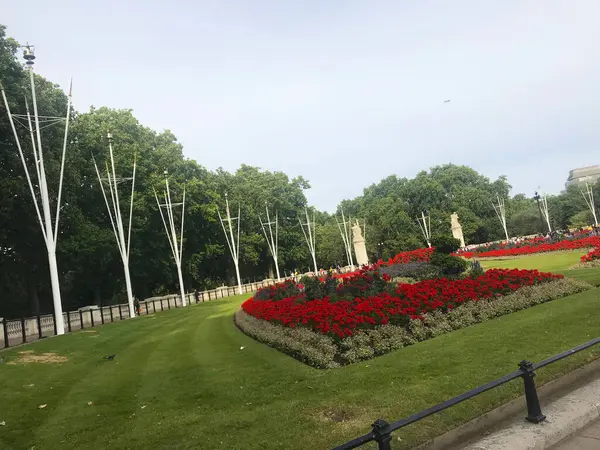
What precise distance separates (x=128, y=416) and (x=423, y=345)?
19.8 feet

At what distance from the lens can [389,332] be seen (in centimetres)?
996

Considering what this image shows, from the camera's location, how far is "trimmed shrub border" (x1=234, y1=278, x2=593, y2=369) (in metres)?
9.11

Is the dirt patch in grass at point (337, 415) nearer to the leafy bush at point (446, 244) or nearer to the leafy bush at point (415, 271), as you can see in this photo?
the leafy bush at point (415, 271)

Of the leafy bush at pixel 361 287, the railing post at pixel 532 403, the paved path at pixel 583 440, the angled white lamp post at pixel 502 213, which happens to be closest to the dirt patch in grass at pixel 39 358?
the leafy bush at pixel 361 287

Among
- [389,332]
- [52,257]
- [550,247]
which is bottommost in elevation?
[389,332]

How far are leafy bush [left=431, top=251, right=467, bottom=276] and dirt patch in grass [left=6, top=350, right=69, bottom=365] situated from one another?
49.7 feet

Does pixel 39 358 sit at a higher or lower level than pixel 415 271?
lower

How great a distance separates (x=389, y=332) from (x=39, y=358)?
9.76 metres

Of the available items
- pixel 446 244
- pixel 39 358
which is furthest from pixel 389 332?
pixel 446 244

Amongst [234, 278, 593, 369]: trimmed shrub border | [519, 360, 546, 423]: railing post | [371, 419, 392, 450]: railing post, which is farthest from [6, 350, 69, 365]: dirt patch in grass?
[519, 360, 546, 423]: railing post

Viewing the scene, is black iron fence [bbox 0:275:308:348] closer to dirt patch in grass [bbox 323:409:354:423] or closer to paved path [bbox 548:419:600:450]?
dirt patch in grass [bbox 323:409:354:423]

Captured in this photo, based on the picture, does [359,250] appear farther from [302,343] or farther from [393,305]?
[302,343]

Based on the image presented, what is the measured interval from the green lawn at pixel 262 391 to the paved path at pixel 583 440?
3.30 ft

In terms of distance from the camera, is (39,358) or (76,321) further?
(76,321)
